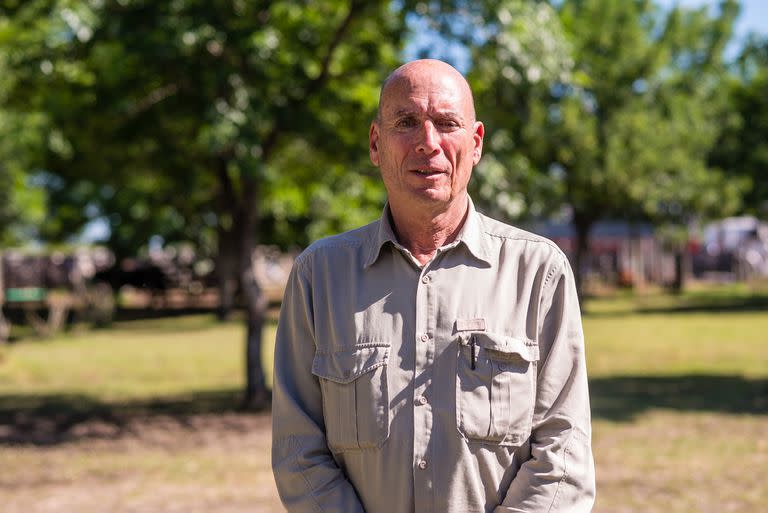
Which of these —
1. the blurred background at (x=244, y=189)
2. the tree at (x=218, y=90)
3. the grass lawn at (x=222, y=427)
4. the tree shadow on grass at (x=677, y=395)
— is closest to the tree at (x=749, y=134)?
the blurred background at (x=244, y=189)

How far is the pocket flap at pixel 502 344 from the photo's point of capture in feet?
8.10

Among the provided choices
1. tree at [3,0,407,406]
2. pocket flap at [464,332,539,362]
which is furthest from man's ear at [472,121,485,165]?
tree at [3,0,407,406]

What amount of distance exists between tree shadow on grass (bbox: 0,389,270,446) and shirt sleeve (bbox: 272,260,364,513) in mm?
8275

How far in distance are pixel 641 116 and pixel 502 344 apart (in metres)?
28.0

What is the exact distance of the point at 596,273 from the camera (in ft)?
139

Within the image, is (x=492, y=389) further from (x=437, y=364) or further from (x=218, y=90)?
(x=218, y=90)

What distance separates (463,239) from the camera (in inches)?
101

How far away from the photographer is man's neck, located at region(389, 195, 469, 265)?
2.60m

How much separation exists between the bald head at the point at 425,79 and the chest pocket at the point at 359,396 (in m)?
0.63

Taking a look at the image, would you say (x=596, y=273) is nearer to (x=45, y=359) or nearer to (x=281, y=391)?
(x=45, y=359)

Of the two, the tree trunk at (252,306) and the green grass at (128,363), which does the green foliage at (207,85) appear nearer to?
the tree trunk at (252,306)

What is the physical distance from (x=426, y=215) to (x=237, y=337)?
20108 mm

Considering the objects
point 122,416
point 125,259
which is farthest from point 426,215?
point 125,259

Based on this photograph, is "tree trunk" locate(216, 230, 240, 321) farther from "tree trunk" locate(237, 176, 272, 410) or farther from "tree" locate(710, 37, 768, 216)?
"tree" locate(710, 37, 768, 216)
